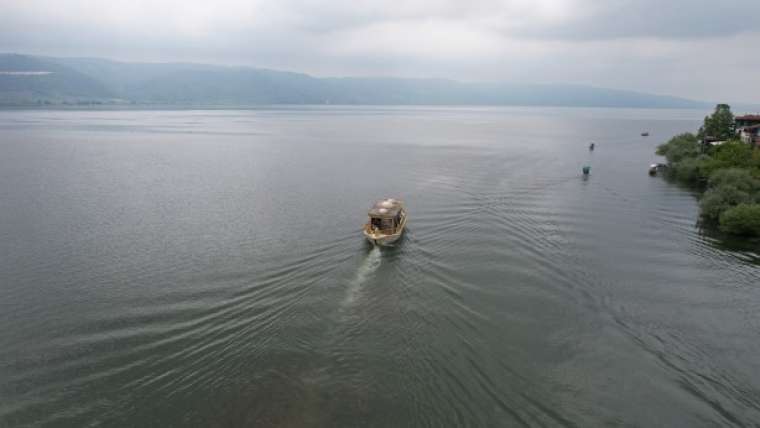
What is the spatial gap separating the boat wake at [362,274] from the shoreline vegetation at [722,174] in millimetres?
41809

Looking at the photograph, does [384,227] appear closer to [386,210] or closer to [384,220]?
[384,220]

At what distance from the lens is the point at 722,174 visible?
6525cm

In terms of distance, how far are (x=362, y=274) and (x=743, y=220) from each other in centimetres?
4457

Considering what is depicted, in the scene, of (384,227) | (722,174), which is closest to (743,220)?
(722,174)

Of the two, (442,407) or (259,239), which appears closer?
(442,407)

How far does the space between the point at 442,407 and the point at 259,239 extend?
3017 cm

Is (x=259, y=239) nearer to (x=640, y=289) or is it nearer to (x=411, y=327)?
(x=411, y=327)

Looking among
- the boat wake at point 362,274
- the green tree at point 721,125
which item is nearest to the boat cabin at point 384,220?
the boat wake at point 362,274

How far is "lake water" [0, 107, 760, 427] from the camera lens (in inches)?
961

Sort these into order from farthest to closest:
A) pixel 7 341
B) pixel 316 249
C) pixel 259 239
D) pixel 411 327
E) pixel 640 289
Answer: pixel 259 239 < pixel 316 249 < pixel 640 289 < pixel 411 327 < pixel 7 341

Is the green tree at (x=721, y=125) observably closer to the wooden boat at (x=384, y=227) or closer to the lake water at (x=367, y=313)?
→ the lake water at (x=367, y=313)

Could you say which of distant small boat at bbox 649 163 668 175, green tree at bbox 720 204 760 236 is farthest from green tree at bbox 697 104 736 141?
green tree at bbox 720 204 760 236

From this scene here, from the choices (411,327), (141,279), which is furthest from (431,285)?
(141,279)

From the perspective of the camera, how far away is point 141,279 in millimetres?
38219
